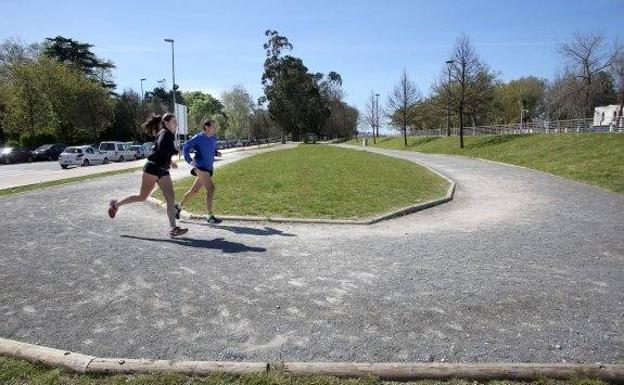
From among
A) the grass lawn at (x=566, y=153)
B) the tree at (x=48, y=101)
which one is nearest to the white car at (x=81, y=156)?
the tree at (x=48, y=101)

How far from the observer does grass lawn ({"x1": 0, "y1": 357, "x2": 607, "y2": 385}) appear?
2.96m

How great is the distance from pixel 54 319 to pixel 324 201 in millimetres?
6777

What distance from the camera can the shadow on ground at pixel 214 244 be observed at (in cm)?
625

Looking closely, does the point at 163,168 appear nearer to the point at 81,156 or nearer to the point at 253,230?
the point at 253,230

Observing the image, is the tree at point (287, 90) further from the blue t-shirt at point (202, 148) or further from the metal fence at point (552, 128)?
the blue t-shirt at point (202, 148)

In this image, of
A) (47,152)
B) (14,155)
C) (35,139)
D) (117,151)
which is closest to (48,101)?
(35,139)

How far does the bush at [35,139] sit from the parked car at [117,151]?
40.1 feet

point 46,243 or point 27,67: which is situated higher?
point 27,67

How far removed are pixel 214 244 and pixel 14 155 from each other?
38.8 m

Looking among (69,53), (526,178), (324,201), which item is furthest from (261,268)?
(69,53)

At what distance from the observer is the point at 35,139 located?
151 feet

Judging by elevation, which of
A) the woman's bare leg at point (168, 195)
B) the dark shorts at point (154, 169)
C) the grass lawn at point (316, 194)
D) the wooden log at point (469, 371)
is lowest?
the wooden log at point (469, 371)

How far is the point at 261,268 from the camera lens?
5.41 meters

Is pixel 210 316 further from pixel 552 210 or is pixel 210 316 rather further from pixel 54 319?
pixel 552 210
